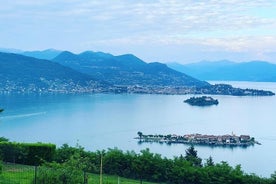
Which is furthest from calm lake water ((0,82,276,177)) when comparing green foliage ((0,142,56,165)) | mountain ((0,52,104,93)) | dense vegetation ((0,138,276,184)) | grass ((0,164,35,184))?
grass ((0,164,35,184))

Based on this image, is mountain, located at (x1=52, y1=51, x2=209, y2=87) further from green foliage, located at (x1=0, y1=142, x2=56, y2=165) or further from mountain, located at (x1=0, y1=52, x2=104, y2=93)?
green foliage, located at (x1=0, y1=142, x2=56, y2=165)

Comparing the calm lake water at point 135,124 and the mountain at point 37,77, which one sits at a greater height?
the mountain at point 37,77

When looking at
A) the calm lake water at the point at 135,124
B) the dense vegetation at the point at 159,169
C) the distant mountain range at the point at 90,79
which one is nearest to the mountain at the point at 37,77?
the distant mountain range at the point at 90,79

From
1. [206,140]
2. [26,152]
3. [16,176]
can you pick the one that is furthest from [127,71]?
[16,176]

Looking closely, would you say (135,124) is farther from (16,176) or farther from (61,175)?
(61,175)

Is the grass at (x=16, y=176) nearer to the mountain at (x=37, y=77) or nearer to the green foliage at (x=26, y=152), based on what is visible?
the green foliage at (x=26, y=152)

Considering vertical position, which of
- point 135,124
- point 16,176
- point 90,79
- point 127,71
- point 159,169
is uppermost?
point 127,71
